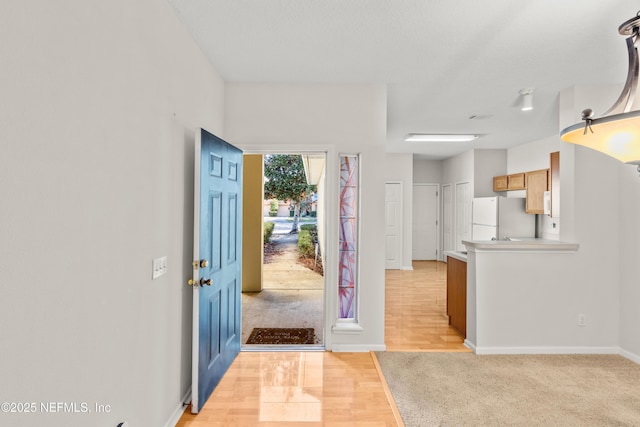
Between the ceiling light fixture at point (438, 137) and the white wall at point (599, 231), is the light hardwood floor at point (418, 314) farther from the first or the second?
the ceiling light fixture at point (438, 137)

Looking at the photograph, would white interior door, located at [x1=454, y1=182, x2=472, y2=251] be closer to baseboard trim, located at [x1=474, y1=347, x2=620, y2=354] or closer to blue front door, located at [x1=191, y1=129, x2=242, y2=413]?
baseboard trim, located at [x1=474, y1=347, x2=620, y2=354]

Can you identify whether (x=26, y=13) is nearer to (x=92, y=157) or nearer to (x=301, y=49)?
(x=92, y=157)

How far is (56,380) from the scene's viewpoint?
1170 millimetres

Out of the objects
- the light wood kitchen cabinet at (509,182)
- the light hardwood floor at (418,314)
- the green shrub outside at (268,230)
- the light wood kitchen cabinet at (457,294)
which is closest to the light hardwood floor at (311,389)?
the light hardwood floor at (418,314)

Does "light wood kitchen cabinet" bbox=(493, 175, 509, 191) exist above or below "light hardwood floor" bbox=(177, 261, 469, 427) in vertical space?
above

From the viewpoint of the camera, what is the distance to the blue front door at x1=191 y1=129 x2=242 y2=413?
227 cm

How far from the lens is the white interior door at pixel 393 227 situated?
7410mm

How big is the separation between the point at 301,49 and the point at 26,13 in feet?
5.90

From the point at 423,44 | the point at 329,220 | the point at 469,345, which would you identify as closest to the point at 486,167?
the point at 469,345

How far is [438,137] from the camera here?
562 centimetres

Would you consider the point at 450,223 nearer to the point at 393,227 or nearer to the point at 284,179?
the point at 393,227

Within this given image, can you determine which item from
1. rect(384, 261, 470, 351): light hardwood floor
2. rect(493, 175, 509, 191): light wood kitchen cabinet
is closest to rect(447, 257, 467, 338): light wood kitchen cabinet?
rect(384, 261, 470, 351): light hardwood floor

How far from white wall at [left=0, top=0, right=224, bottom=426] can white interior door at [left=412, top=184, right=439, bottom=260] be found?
22.9ft

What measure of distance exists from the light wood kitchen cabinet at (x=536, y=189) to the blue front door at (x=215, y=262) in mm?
4561
